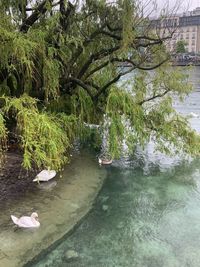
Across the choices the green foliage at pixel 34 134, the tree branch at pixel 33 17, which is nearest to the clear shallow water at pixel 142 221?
the green foliage at pixel 34 134

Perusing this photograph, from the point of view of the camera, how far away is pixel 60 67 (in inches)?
245

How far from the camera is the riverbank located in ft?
12.6

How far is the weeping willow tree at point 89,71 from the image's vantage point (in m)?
5.68

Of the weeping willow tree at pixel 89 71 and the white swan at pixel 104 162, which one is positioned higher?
the weeping willow tree at pixel 89 71

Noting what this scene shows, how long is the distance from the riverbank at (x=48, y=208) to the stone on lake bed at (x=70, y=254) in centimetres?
23

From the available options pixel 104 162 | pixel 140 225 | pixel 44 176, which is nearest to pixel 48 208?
pixel 44 176

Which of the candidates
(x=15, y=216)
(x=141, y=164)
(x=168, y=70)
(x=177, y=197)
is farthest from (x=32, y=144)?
(x=168, y=70)

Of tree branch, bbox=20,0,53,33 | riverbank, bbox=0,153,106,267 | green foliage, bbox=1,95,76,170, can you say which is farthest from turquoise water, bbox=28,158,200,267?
tree branch, bbox=20,0,53,33

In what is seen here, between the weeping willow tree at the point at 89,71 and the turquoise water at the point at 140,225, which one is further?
the weeping willow tree at the point at 89,71

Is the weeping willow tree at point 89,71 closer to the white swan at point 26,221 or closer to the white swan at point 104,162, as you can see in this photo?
the white swan at point 104,162

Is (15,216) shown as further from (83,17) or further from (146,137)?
(83,17)

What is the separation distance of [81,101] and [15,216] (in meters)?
2.83

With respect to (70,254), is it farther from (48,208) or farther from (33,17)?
(33,17)

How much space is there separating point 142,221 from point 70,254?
1148mm
